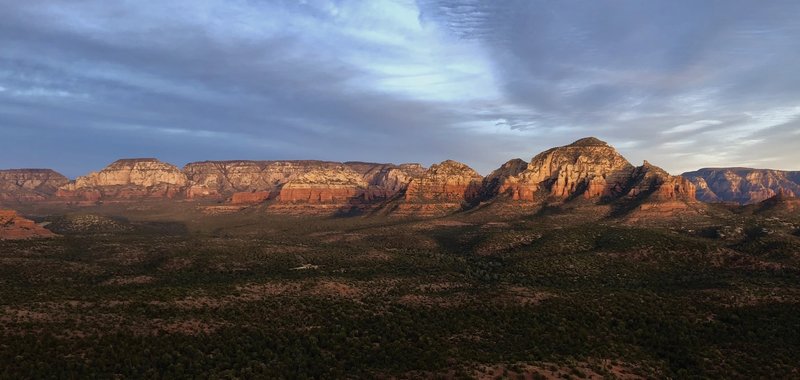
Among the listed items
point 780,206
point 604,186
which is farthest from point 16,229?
point 780,206

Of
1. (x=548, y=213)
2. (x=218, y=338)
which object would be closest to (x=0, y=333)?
(x=218, y=338)

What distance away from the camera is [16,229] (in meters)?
109

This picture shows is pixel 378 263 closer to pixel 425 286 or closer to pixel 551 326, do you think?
pixel 425 286

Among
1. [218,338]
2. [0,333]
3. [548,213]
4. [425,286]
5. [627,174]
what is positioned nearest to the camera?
[0,333]

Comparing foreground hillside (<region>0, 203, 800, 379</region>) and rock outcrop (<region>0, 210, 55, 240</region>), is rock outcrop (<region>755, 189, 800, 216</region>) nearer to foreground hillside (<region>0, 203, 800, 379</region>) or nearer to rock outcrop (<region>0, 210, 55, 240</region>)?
foreground hillside (<region>0, 203, 800, 379</region>)

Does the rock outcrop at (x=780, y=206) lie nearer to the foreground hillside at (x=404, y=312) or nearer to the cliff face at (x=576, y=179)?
the cliff face at (x=576, y=179)

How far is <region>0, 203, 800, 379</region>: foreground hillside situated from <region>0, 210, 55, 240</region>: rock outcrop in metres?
16.1

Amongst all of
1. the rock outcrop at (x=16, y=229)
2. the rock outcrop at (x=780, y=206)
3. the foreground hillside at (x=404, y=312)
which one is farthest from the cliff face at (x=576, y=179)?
the rock outcrop at (x=16, y=229)

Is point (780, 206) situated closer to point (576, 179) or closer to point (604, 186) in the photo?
point (604, 186)

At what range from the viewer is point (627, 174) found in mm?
187875

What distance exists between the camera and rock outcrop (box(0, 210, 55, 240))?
10519cm

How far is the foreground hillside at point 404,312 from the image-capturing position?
36969mm

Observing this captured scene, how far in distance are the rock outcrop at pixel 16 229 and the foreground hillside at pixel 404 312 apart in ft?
52.7

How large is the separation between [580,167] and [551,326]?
514 feet
